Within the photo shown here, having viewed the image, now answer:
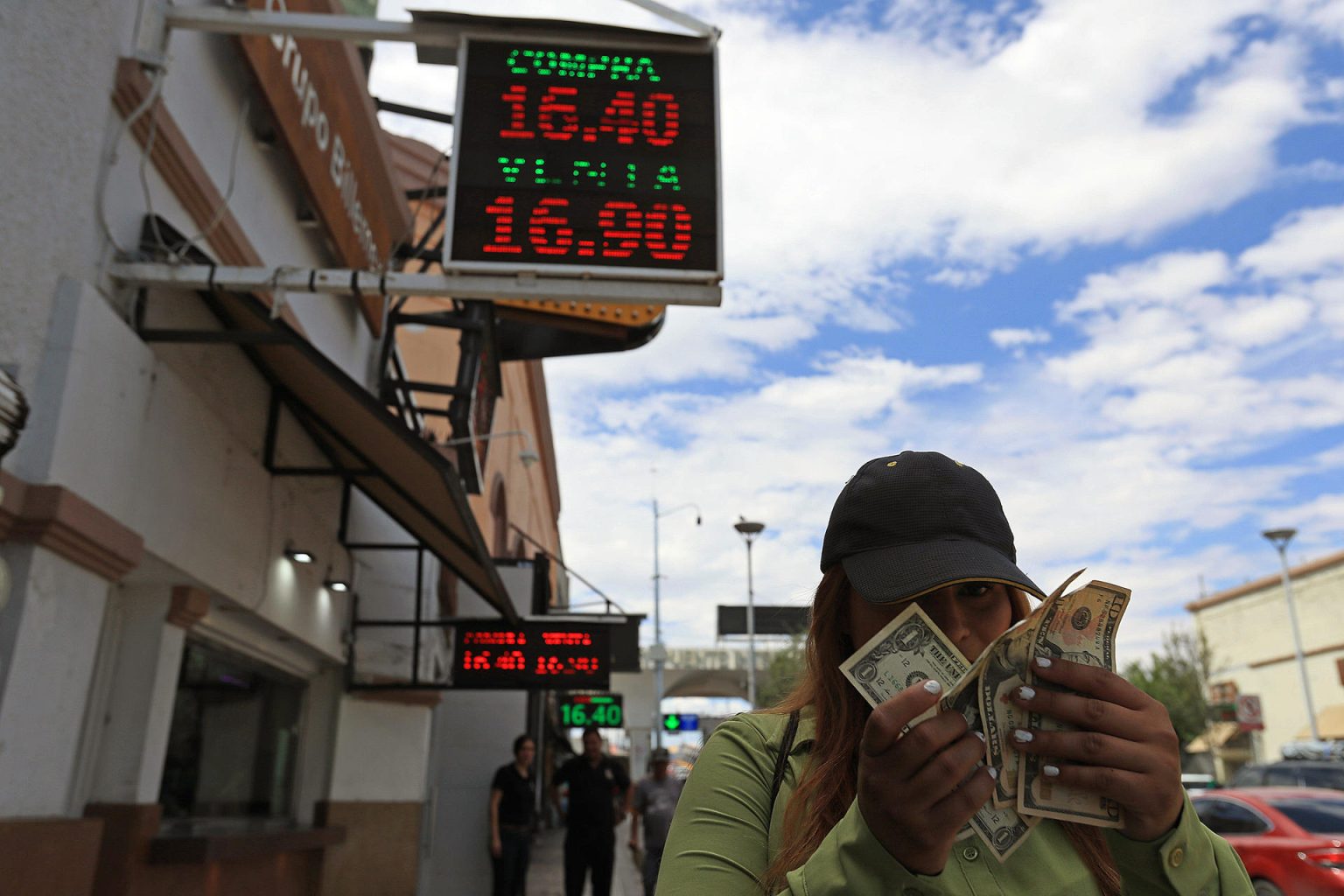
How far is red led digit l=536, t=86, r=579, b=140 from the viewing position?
5582 millimetres

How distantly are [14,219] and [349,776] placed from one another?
7404 millimetres

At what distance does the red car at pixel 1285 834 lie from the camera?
973cm

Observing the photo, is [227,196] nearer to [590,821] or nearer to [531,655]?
[531,655]

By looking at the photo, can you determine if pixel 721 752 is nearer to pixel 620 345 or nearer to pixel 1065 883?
pixel 1065 883

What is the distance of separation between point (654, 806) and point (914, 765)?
948cm

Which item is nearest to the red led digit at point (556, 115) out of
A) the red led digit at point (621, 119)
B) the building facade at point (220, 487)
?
the red led digit at point (621, 119)

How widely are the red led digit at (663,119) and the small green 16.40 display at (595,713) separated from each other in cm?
999

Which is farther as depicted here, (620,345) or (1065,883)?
(620,345)

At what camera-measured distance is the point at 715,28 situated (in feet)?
18.9

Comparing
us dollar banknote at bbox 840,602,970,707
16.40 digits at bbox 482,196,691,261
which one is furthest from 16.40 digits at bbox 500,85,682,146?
us dollar banknote at bbox 840,602,970,707

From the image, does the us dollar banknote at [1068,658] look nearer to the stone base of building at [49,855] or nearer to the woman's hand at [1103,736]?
the woman's hand at [1103,736]

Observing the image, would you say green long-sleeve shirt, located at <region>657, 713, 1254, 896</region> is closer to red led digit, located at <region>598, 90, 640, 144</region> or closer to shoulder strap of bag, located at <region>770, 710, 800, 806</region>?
shoulder strap of bag, located at <region>770, 710, 800, 806</region>

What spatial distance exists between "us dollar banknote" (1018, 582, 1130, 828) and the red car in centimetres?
970

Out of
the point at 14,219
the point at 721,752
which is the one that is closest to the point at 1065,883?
the point at 721,752
